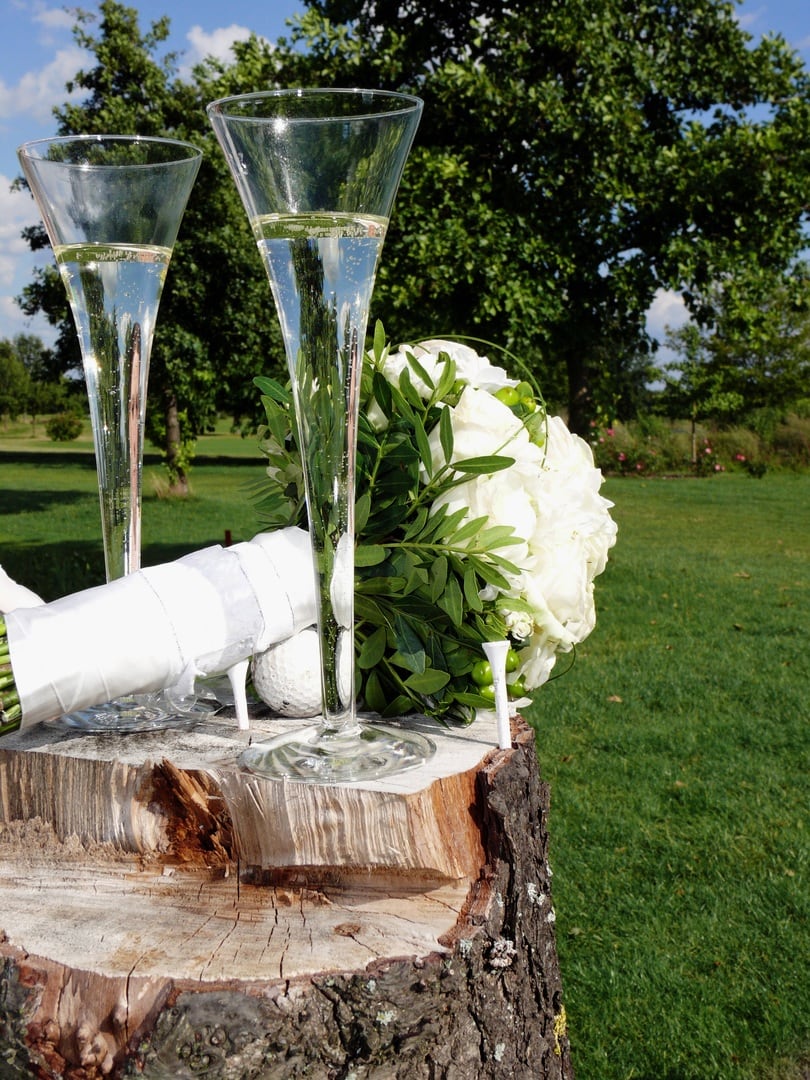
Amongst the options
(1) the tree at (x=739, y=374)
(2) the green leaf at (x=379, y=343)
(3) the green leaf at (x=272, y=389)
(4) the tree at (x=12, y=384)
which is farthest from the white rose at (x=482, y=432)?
(4) the tree at (x=12, y=384)

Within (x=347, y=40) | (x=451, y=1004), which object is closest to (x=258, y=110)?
(x=451, y=1004)

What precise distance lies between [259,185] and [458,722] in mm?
1102

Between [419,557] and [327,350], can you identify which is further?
[419,557]

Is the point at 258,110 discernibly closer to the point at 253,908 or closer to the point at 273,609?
the point at 273,609

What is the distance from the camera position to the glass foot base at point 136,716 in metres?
1.91

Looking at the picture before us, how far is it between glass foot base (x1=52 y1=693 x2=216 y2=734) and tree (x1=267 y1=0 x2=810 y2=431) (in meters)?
4.81

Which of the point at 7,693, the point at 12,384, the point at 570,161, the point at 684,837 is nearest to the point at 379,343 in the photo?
the point at 7,693

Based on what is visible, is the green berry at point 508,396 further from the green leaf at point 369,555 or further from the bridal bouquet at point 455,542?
the green leaf at point 369,555

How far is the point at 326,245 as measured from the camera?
1.40m

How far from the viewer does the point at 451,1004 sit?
1.51 metres

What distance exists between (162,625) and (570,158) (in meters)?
6.03

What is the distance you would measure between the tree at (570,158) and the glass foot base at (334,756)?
4.97m

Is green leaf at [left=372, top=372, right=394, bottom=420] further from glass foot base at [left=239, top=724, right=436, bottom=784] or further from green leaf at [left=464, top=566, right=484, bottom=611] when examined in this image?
glass foot base at [left=239, top=724, right=436, bottom=784]

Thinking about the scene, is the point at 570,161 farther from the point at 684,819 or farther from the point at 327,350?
the point at 327,350
